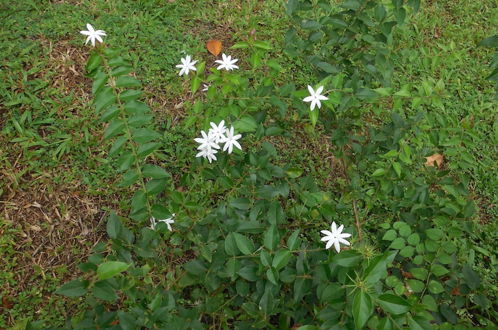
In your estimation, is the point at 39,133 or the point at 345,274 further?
the point at 39,133

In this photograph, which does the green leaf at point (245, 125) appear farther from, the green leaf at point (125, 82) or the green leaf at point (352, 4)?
the green leaf at point (352, 4)

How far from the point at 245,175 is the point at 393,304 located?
3.09ft

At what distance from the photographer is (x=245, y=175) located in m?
2.05

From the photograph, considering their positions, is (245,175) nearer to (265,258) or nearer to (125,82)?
(265,258)

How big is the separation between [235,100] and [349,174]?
912 millimetres

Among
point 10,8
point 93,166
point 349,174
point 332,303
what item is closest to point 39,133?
point 93,166

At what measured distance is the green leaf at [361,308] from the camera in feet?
4.05

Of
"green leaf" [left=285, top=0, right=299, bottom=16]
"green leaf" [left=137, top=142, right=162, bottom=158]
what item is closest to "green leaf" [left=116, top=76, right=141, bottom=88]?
"green leaf" [left=137, top=142, right=162, bottom=158]

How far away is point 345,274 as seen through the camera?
59.5 inches

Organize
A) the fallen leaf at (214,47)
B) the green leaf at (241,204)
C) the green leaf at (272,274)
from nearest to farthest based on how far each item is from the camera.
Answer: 1. the green leaf at (272,274)
2. the green leaf at (241,204)
3. the fallen leaf at (214,47)

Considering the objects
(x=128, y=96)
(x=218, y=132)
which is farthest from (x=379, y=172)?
(x=128, y=96)

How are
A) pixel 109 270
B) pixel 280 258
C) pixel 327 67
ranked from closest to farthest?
1. pixel 109 270
2. pixel 280 258
3. pixel 327 67

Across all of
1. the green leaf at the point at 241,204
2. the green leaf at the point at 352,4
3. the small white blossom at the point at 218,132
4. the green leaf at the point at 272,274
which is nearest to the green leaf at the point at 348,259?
the green leaf at the point at 272,274

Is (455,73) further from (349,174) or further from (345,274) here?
(345,274)
